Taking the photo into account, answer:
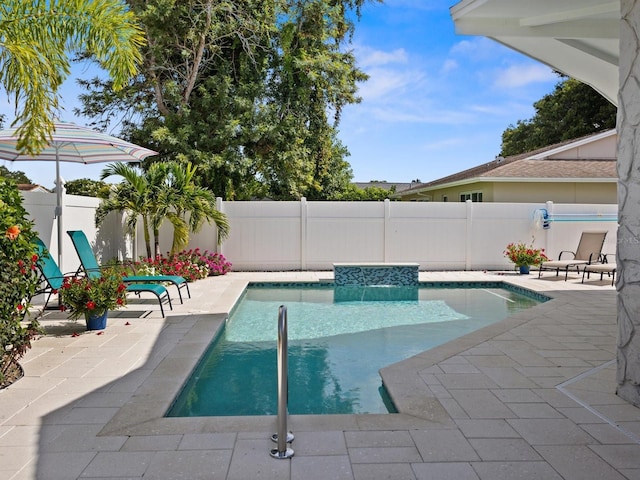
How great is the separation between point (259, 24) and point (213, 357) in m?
12.7

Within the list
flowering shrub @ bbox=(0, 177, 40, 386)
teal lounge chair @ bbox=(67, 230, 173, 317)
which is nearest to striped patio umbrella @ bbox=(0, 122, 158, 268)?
teal lounge chair @ bbox=(67, 230, 173, 317)

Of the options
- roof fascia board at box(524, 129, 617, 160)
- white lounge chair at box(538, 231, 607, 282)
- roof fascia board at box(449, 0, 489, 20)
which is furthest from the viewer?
roof fascia board at box(524, 129, 617, 160)

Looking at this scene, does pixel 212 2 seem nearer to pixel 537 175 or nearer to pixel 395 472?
pixel 537 175

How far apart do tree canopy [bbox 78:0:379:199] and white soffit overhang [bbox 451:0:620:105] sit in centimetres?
1030

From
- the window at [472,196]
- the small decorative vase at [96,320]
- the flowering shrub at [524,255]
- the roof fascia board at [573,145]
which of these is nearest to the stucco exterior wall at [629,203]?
the small decorative vase at [96,320]

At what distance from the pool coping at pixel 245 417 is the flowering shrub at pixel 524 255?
795 cm

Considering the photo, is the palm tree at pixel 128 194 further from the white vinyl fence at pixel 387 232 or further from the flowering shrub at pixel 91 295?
the flowering shrub at pixel 91 295

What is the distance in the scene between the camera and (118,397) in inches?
163

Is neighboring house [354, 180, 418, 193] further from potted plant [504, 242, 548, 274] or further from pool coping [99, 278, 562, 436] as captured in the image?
pool coping [99, 278, 562, 436]

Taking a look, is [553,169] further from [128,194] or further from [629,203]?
[629,203]

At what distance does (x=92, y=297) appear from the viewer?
245 inches

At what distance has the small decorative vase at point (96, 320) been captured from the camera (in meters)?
6.45

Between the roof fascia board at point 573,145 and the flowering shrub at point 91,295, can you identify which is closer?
the flowering shrub at point 91,295

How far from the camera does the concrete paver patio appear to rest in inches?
116
